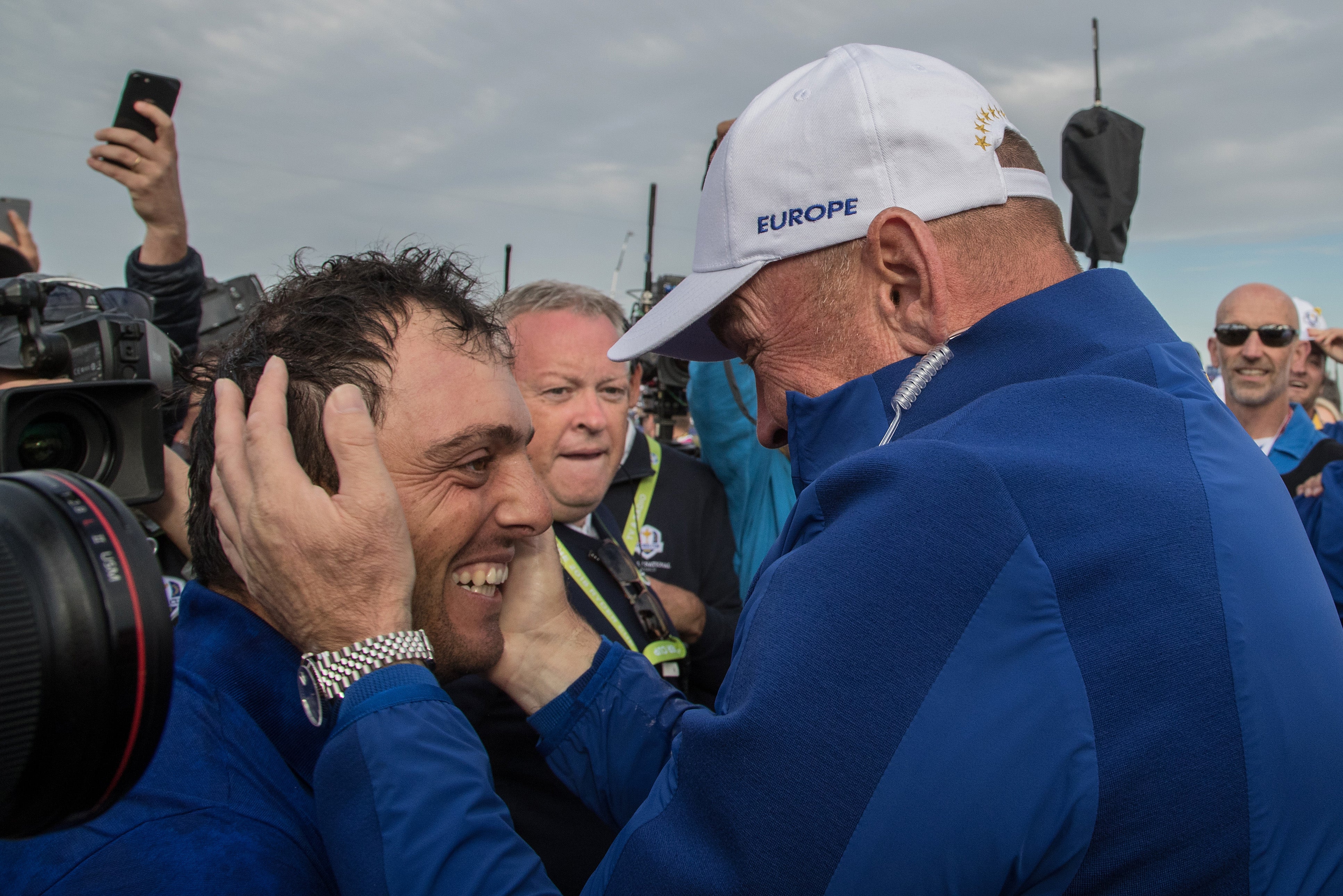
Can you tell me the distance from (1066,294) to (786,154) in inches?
20.9

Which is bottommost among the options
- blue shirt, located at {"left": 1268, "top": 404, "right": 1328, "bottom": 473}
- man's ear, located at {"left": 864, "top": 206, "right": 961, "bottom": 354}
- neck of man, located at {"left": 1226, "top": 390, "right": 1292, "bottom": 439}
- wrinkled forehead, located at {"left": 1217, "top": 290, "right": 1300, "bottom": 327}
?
blue shirt, located at {"left": 1268, "top": 404, "right": 1328, "bottom": 473}

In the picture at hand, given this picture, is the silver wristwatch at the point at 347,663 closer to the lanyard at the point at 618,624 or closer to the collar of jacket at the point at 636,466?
the lanyard at the point at 618,624

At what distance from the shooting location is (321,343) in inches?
76.9

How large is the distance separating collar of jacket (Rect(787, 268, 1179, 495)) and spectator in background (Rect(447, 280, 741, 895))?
1.48 metres

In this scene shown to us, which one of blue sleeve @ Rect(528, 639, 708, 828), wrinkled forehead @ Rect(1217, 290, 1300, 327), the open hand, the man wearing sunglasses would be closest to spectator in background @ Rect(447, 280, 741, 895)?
the open hand

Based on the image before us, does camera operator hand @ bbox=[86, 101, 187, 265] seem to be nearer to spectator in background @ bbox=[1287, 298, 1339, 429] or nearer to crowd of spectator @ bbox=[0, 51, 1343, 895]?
crowd of spectator @ bbox=[0, 51, 1343, 895]

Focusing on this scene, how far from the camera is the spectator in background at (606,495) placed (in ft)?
9.82

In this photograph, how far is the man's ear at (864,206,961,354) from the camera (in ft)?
4.82

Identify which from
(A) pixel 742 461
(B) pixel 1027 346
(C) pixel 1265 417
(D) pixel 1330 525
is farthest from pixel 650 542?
(C) pixel 1265 417

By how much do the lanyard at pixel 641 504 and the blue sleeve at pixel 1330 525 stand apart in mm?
2825

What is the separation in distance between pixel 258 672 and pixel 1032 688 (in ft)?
4.18

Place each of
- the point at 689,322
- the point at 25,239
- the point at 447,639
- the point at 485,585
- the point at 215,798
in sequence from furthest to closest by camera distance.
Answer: the point at 25,239
the point at 485,585
the point at 447,639
the point at 689,322
the point at 215,798

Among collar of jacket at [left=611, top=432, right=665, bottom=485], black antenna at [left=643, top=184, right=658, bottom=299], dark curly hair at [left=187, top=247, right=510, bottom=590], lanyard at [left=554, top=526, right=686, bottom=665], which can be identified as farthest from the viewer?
black antenna at [left=643, top=184, right=658, bottom=299]

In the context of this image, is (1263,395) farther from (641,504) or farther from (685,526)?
(641,504)
